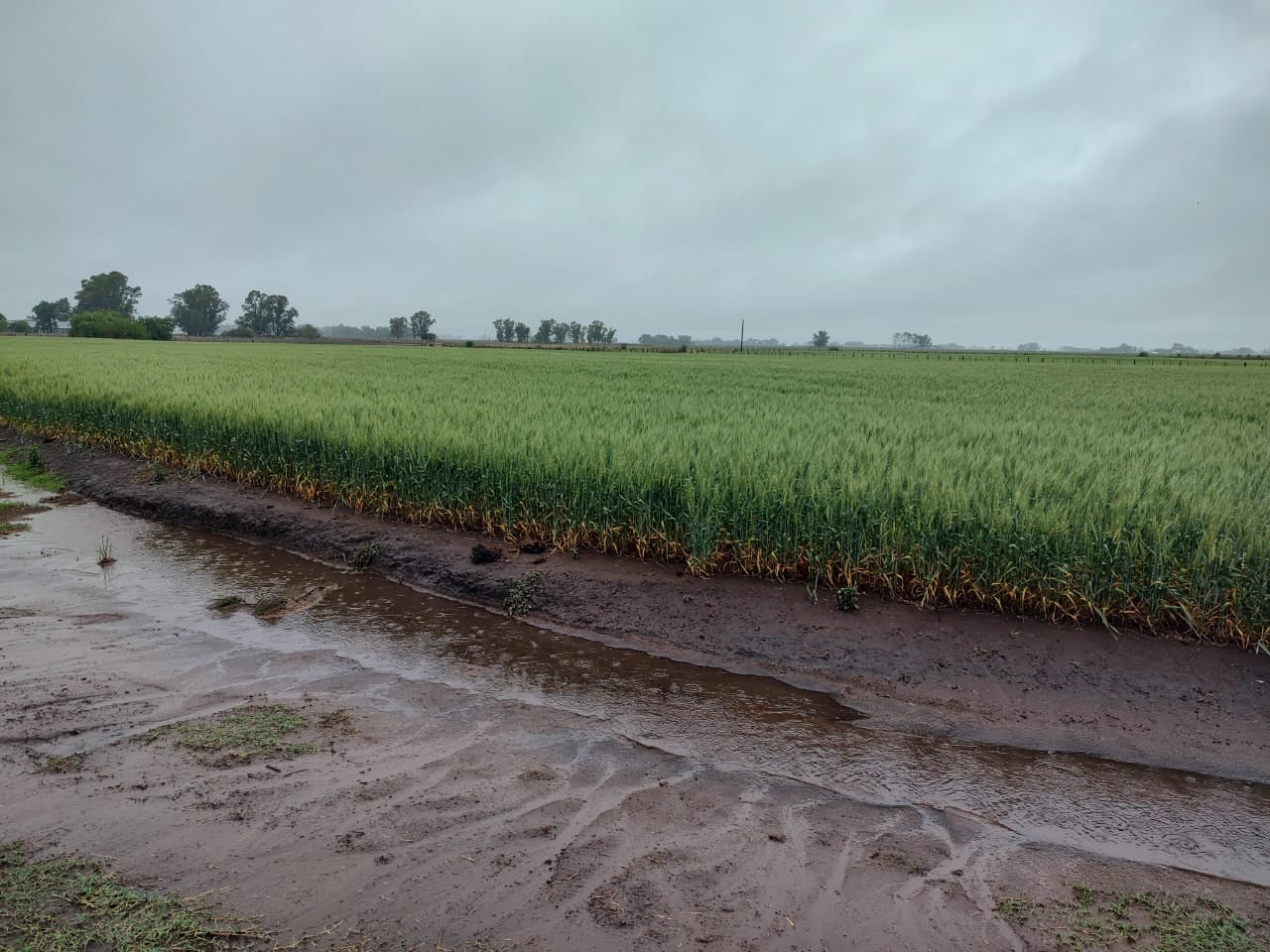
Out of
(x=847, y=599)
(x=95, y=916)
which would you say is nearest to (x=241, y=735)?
(x=95, y=916)

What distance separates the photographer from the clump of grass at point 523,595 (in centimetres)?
680

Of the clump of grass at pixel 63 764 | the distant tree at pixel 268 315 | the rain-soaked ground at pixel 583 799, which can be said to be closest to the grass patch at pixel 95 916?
the rain-soaked ground at pixel 583 799

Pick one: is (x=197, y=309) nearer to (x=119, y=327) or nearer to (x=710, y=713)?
(x=119, y=327)

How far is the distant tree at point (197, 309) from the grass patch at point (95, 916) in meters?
156

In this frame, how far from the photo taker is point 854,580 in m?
6.45

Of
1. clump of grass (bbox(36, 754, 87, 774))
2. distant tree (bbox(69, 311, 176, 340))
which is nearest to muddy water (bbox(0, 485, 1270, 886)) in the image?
clump of grass (bbox(36, 754, 87, 774))

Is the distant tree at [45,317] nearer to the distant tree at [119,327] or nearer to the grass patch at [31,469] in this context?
the distant tree at [119,327]

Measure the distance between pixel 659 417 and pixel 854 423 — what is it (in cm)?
311

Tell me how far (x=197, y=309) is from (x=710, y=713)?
6308 inches

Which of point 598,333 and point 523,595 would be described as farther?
point 598,333

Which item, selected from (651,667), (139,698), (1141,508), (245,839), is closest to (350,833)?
(245,839)

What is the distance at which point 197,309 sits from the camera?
138 meters

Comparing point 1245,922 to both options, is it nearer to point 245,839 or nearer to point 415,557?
point 245,839

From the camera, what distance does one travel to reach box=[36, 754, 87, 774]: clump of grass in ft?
12.4
